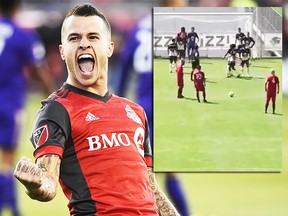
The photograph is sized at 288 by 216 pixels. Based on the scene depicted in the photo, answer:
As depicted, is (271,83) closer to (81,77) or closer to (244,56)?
(244,56)

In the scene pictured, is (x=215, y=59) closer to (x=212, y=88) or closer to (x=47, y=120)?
(x=212, y=88)

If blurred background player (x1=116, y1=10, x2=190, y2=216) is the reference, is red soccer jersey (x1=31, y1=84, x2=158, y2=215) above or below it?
below

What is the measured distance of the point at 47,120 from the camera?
286cm

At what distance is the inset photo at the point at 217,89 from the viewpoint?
15.6ft

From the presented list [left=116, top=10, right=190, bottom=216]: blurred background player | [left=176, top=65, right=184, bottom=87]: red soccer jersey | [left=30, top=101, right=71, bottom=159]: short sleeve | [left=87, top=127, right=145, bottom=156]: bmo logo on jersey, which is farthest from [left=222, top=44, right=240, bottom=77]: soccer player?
[left=30, top=101, right=71, bottom=159]: short sleeve

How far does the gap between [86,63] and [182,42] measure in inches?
72.3

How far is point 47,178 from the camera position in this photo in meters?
2.81

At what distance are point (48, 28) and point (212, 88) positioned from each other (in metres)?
11.8

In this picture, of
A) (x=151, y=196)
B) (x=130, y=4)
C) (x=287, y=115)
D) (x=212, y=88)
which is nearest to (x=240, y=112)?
(x=212, y=88)

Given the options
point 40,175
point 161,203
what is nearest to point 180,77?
point 161,203

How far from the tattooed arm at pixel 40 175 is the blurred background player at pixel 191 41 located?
1932 millimetres

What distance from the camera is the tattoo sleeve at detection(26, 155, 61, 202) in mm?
2670

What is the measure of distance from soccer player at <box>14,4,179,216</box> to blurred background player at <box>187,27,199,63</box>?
5.46 feet

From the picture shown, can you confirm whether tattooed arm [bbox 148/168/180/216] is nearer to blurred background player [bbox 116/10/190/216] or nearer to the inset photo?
the inset photo
